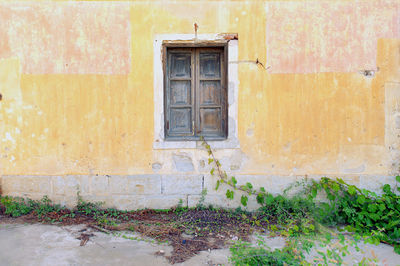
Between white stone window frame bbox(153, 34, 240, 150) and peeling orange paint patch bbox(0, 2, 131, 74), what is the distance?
39cm

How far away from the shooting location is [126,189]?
424 cm

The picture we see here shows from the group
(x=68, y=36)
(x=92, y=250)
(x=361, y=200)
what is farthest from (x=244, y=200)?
(x=68, y=36)

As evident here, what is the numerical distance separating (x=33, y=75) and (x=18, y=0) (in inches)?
37.6

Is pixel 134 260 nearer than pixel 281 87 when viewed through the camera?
Yes

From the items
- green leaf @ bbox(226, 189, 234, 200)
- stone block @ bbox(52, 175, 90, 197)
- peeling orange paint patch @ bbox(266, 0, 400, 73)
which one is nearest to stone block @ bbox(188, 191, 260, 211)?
green leaf @ bbox(226, 189, 234, 200)

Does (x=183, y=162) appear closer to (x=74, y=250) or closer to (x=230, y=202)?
(x=230, y=202)

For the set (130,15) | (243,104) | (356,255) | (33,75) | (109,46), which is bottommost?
(356,255)

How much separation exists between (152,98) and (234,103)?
3.43 ft

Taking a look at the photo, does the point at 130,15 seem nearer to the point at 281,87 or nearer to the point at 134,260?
the point at 281,87

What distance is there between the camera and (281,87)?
165 inches

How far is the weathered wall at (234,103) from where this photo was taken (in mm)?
4152

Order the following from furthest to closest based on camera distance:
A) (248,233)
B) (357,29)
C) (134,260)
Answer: (357,29)
(248,233)
(134,260)

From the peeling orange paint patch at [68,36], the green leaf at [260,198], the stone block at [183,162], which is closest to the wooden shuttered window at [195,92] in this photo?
the stone block at [183,162]

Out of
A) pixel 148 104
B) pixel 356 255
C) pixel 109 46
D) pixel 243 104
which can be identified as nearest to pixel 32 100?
pixel 109 46
